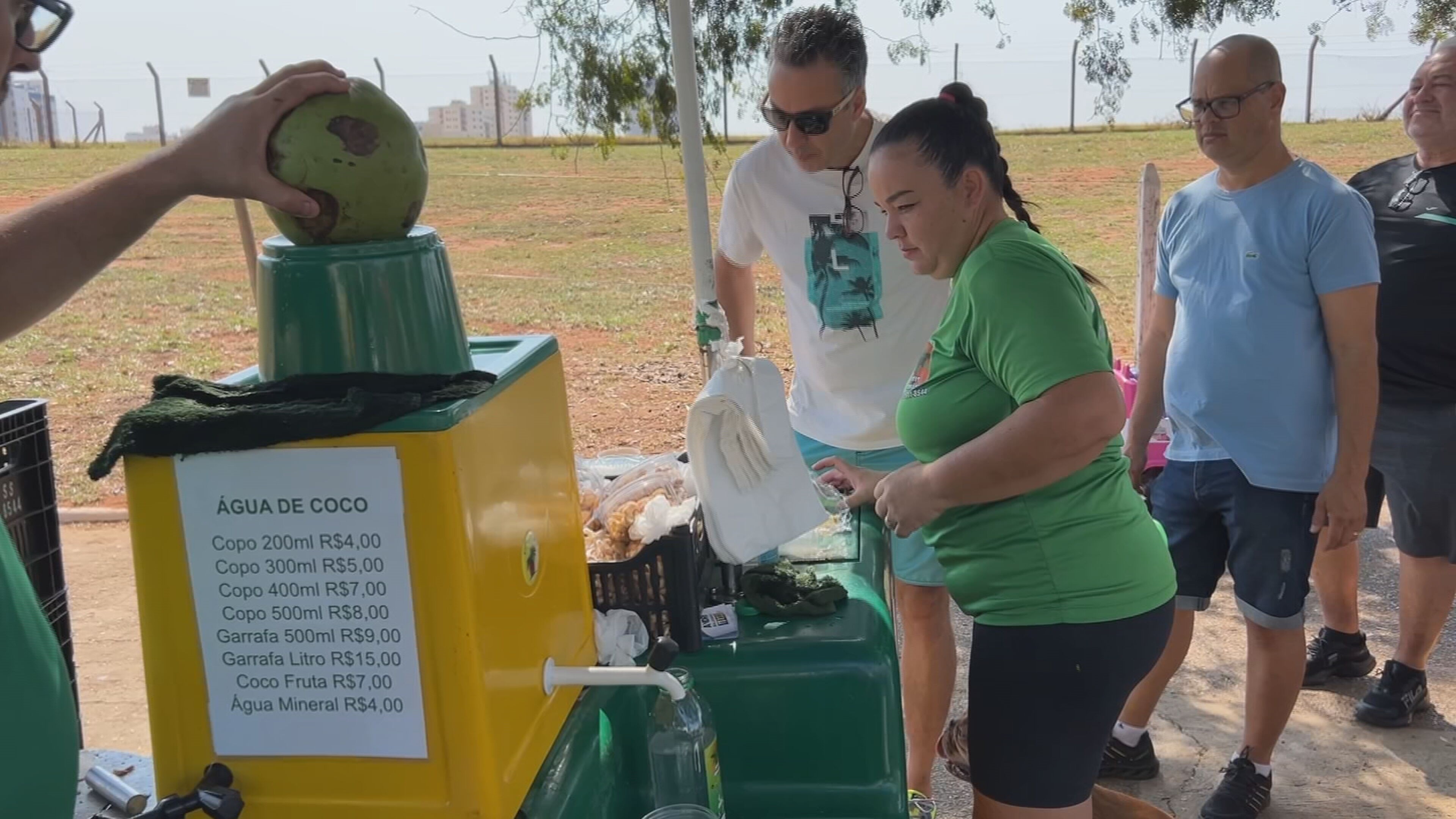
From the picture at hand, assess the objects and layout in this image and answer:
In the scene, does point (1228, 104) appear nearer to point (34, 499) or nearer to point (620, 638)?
point (620, 638)

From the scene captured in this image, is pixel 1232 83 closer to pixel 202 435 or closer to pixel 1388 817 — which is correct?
pixel 1388 817

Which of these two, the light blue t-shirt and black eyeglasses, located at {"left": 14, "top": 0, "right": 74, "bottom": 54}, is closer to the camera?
black eyeglasses, located at {"left": 14, "top": 0, "right": 74, "bottom": 54}

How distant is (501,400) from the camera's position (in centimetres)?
123

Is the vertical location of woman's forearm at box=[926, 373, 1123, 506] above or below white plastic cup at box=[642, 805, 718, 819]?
above

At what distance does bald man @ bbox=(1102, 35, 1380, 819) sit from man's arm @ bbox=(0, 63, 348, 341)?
228 centimetres

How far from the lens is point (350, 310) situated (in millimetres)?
1196

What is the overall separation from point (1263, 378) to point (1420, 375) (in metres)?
0.86

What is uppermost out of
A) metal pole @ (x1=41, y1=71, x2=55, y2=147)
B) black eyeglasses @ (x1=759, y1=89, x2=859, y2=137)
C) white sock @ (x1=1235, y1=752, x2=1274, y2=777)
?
metal pole @ (x1=41, y1=71, x2=55, y2=147)

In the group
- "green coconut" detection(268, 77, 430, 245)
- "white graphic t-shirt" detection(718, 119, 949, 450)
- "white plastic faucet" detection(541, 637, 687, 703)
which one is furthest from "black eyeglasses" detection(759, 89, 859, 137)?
"white plastic faucet" detection(541, 637, 687, 703)

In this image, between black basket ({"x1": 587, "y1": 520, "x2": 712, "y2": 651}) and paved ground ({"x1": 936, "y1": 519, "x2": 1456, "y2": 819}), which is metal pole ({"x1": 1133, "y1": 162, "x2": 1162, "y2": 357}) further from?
black basket ({"x1": 587, "y1": 520, "x2": 712, "y2": 651})

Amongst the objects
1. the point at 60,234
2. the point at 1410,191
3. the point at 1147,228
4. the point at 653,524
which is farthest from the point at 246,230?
the point at 1147,228

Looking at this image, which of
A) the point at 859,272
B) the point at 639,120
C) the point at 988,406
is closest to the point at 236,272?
the point at 639,120

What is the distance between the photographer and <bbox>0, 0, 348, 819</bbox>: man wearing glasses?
1.00 m

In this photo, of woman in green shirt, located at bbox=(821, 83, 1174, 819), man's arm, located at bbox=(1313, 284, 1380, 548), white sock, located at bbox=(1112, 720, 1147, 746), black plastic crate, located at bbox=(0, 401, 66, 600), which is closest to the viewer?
woman in green shirt, located at bbox=(821, 83, 1174, 819)
